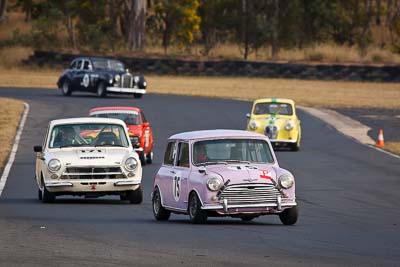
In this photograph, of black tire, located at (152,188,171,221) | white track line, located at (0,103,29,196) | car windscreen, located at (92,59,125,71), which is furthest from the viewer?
car windscreen, located at (92,59,125,71)

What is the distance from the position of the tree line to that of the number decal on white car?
6122cm

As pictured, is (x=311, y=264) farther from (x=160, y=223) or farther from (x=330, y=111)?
(x=330, y=111)

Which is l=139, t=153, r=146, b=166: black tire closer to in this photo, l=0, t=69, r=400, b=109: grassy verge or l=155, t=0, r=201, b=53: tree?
l=0, t=69, r=400, b=109: grassy verge

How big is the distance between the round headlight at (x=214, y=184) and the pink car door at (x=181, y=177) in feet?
2.41

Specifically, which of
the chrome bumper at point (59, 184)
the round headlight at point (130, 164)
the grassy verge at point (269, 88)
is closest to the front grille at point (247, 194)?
the round headlight at point (130, 164)

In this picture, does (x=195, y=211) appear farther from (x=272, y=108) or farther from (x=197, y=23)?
(x=197, y=23)

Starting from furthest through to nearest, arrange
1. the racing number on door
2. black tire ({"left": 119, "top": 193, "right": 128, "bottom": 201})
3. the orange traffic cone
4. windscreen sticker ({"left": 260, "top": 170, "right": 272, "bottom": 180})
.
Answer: the orange traffic cone
black tire ({"left": 119, "top": 193, "right": 128, "bottom": 201})
the racing number on door
windscreen sticker ({"left": 260, "top": 170, "right": 272, "bottom": 180})

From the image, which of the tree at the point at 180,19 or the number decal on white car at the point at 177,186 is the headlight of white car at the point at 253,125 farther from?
the tree at the point at 180,19

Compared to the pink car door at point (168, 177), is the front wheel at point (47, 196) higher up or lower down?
lower down

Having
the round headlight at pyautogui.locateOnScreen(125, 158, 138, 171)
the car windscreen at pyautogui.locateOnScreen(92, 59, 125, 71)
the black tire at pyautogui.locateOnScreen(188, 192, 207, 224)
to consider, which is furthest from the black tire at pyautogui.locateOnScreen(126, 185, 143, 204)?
the car windscreen at pyautogui.locateOnScreen(92, 59, 125, 71)

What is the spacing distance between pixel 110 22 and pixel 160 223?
70.7 metres

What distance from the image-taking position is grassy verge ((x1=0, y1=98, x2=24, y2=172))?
32.0 meters

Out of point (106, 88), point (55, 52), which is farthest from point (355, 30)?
point (106, 88)

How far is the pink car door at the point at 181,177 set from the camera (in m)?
16.4
